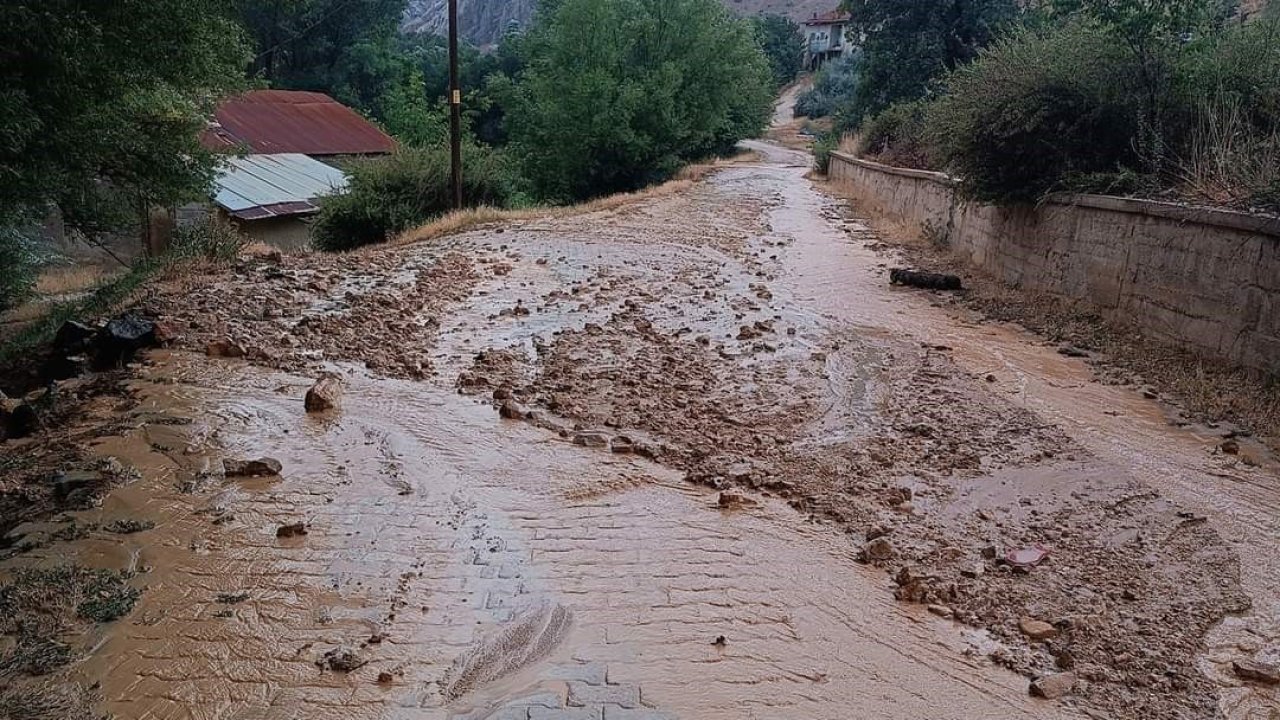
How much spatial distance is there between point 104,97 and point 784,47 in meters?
76.4

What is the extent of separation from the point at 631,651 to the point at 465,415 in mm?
3620

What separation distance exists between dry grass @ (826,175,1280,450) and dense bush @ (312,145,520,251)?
12434mm

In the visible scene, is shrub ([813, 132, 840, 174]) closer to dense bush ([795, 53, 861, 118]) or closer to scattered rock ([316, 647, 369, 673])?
dense bush ([795, 53, 861, 118])

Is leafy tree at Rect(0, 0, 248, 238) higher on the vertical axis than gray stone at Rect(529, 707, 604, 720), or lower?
higher

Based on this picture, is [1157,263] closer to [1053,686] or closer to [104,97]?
[1053,686]

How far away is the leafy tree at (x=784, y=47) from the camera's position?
255 feet

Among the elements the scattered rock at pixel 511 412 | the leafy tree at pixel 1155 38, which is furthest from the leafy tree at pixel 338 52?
the scattered rock at pixel 511 412

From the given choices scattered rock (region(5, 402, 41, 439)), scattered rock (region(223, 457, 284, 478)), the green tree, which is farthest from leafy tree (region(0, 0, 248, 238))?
the green tree

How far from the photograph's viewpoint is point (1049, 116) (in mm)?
11648

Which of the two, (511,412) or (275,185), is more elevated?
(511,412)

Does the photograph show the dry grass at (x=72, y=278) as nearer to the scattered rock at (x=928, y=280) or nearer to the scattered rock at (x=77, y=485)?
the scattered rock at (x=77, y=485)

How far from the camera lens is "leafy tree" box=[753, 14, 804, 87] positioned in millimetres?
77750

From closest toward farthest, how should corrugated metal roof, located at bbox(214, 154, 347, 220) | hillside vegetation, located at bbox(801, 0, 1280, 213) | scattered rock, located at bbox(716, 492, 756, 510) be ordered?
scattered rock, located at bbox(716, 492, 756, 510)
hillside vegetation, located at bbox(801, 0, 1280, 213)
corrugated metal roof, located at bbox(214, 154, 347, 220)

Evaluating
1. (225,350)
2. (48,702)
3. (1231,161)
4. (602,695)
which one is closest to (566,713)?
(602,695)
